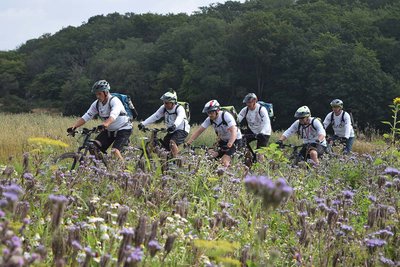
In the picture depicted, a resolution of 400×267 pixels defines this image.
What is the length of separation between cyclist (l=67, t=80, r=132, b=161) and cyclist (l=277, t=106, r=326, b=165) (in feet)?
10.1

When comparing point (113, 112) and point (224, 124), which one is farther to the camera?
point (224, 124)

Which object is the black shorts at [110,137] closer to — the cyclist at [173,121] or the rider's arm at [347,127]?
the cyclist at [173,121]

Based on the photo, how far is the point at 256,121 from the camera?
11703 millimetres

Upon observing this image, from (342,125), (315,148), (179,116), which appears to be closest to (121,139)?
(179,116)

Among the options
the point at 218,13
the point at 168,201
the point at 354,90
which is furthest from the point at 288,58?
the point at 168,201

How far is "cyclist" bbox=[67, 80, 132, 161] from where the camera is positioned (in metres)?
9.45

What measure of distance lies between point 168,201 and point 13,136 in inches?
445

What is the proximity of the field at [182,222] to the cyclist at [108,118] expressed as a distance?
371 cm

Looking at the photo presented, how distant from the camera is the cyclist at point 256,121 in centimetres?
1140

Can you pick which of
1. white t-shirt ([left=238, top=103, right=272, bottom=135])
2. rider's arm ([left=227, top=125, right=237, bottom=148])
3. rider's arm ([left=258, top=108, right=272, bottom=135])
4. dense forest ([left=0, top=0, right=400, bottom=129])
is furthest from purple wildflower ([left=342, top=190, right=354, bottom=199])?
dense forest ([left=0, top=0, right=400, bottom=129])

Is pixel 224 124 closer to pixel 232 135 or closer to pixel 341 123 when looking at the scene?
pixel 232 135

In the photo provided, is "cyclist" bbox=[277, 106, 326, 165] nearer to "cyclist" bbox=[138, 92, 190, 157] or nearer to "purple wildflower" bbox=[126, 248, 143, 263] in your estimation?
"cyclist" bbox=[138, 92, 190, 157]

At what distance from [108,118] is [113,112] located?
145mm

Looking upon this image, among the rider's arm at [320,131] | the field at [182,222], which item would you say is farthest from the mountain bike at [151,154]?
the rider's arm at [320,131]
